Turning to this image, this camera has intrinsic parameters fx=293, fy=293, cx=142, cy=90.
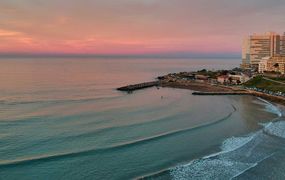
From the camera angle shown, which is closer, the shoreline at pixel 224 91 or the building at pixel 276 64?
the shoreline at pixel 224 91

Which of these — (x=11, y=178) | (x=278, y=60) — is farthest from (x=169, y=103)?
(x=278, y=60)

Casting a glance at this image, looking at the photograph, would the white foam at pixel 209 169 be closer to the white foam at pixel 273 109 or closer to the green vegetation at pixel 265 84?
the white foam at pixel 273 109

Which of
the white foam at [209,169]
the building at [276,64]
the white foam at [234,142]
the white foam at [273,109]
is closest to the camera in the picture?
the white foam at [209,169]

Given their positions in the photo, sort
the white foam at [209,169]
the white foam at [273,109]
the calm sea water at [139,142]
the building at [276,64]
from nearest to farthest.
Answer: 1. the white foam at [209,169]
2. the calm sea water at [139,142]
3. the white foam at [273,109]
4. the building at [276,64]

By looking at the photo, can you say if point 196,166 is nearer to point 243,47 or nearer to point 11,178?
point 11,178

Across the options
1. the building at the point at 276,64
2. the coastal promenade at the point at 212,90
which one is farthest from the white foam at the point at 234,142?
the building at the point at 276,64

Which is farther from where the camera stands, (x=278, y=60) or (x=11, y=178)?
(x=278, y=60)
